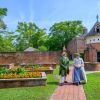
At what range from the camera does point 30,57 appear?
43406 mm

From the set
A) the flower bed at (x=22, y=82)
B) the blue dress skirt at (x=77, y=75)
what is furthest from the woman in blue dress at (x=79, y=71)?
the flower bed at (x=22, y=82)

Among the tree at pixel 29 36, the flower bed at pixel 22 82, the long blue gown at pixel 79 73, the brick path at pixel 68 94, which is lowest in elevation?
the brick path at pixel 68 94

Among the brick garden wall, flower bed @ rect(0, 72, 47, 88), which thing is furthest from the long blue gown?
the brick garden wall

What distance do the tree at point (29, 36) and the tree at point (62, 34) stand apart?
8.81 feet

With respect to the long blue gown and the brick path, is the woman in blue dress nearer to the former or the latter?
the long blue gown

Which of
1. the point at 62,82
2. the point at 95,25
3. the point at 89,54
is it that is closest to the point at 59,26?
the point at 95,25

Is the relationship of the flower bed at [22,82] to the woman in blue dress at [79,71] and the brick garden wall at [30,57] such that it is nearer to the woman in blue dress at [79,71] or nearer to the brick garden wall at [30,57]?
the woman in blue dress at [79,71]

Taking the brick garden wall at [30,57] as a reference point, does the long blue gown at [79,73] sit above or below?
below

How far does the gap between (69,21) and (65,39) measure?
20.0 feet

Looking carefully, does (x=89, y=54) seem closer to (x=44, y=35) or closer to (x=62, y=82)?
(x=62, y=82)

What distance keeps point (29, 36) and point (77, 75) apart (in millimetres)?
68702

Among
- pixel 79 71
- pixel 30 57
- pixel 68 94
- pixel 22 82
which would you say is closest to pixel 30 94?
pixel 68 94

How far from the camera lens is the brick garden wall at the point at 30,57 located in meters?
42.8

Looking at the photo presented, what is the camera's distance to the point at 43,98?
11.7m
